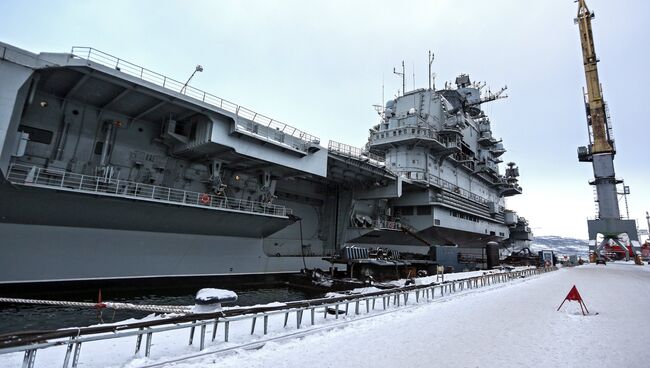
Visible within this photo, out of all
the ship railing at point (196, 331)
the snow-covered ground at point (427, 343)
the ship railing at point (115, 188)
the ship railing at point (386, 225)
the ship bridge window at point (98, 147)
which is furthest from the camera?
the ship railing at point (386, 225)

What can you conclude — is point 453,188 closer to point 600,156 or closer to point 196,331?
point 600,156

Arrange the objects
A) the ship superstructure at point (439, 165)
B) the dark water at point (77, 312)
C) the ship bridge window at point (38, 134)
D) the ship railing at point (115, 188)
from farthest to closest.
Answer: the ship superstructure at point (439, 165) → the ship bridge window at point (38, 134) → the ship railing at point (115, 188) → the dark water at point (77, 312)

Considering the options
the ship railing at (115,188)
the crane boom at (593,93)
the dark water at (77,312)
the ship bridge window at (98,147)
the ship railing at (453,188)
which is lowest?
the dark water at (77,312)

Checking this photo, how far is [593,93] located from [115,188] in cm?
5416

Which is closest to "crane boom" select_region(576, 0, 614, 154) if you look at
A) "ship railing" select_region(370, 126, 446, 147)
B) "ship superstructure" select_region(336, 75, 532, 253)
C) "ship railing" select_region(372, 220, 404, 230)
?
"ship superstructure" select_region(336, 75, 532, 253)

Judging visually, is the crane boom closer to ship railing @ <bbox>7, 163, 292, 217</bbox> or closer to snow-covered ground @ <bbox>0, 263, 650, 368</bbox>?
snow-covered ground @ <bbox>0, 263, 650, 368</bbox>

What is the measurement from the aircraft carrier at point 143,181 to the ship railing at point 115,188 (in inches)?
2.5

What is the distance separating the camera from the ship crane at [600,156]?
4075 cm

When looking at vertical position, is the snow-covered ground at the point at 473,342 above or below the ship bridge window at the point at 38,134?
below

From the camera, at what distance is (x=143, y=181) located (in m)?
15.7

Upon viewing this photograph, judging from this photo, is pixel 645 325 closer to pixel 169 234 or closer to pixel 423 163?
pixel 169 234

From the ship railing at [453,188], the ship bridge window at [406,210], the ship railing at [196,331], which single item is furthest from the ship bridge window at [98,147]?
the ship bridge window at [406,210]

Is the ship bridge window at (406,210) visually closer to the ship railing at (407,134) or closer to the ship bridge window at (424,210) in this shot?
the ship bridge window at (424,210)

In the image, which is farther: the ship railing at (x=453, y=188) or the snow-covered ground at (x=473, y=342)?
the ship railing at (x=453, y=188)
